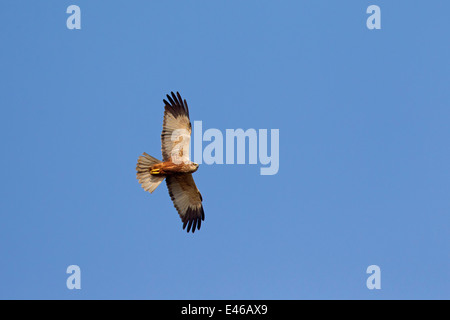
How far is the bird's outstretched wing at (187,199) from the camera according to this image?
1563 centimetres

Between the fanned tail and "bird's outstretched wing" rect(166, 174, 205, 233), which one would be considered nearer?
the fanned tail

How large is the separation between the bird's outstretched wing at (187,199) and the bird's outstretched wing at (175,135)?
2.37 ft

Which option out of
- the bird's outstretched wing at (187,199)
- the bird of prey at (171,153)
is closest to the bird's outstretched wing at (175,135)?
the bird of prey at (171,153)

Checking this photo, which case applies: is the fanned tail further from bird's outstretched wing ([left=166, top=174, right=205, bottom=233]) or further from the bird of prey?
bird's outstretched wing ([left=166, top=174, right=205, bottom=233])

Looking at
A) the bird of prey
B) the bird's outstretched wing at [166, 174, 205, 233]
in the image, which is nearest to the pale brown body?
the bird of prey

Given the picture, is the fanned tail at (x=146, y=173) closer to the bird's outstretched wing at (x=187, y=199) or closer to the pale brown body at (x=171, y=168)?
the pale brown body at (x=171, y=168)

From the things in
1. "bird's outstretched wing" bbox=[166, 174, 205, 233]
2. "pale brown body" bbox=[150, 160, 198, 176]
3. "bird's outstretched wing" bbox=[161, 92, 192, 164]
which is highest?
"bird's outstretched wing" bbox=[161, 92, 192, 164]

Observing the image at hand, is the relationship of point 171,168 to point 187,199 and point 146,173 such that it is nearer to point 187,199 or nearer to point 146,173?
point 146,173

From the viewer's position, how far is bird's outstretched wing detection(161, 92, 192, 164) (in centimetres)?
1495

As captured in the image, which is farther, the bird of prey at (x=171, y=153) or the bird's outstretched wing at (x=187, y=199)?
the bird's outstretched wing at (x=187, y=199)

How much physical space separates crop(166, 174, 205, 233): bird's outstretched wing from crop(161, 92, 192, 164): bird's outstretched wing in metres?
0.72
